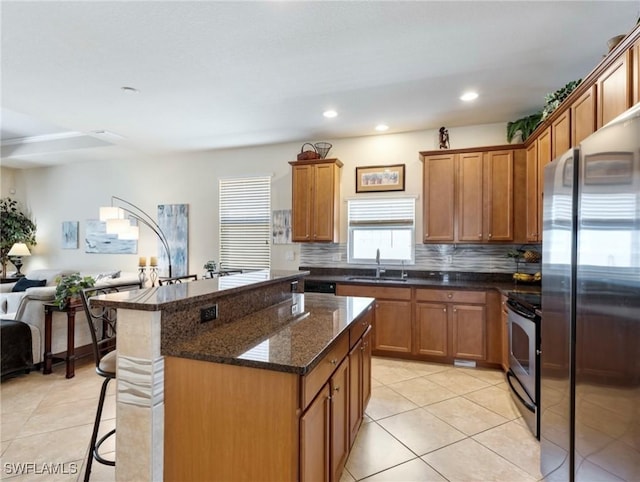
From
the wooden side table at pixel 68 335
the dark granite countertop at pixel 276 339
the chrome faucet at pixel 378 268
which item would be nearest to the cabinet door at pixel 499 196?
the chrome faucet at pixel 378 268

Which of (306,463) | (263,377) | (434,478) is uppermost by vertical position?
(263,377)

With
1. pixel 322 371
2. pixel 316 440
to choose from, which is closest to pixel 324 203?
pixel 322 371

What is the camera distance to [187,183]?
18.8 ft

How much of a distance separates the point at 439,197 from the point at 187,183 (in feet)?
13.5

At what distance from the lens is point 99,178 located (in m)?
6.32

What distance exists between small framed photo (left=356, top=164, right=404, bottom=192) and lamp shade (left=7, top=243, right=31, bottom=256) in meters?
6.41

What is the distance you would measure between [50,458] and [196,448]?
1.51 metres

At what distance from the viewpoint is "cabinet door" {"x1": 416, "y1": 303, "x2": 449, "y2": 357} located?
12.5ft

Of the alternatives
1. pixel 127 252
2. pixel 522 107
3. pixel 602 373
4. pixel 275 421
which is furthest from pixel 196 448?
pixel 127 252

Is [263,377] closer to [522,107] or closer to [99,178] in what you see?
[522,107]

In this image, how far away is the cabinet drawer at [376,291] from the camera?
393cm

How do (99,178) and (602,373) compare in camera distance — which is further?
(99,178)

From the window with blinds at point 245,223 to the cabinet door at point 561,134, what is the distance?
366cm

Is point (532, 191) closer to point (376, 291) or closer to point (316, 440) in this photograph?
point (376, 291)
